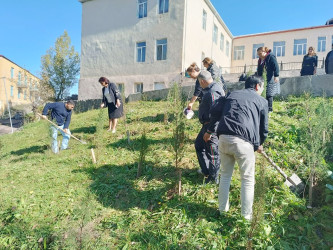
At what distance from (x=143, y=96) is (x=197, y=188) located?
906cm

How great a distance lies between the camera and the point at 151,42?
57.8 ft

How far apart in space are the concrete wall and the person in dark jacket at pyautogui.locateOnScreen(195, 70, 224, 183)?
2499cm

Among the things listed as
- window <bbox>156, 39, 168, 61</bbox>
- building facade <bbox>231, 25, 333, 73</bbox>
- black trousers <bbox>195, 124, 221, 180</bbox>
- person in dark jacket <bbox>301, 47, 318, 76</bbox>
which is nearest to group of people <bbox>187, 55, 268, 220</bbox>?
black trousers <bbox>195, 124, 221, 180</bbox>

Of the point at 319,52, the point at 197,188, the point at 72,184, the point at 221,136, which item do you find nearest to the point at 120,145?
the point at 72,184

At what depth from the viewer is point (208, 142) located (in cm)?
362

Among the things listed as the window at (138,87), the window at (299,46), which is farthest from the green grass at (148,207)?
the window at (299,46)

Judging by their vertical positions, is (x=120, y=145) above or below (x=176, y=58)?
below

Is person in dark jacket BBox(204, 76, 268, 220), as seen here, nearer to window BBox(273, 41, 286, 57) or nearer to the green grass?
the green grass

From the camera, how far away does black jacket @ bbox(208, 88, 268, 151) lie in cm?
279

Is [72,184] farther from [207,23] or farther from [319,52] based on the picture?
[319,52]

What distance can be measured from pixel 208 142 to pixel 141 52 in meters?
16.0

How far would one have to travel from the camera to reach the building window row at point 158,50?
17.2 m

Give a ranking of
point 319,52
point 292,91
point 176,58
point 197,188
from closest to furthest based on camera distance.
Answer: point 197,188 → point 292,91 → point 176,58 → point 319,52

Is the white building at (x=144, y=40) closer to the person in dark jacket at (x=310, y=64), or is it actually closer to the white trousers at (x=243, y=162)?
the person in dark jacket at (x=310, y=64)
